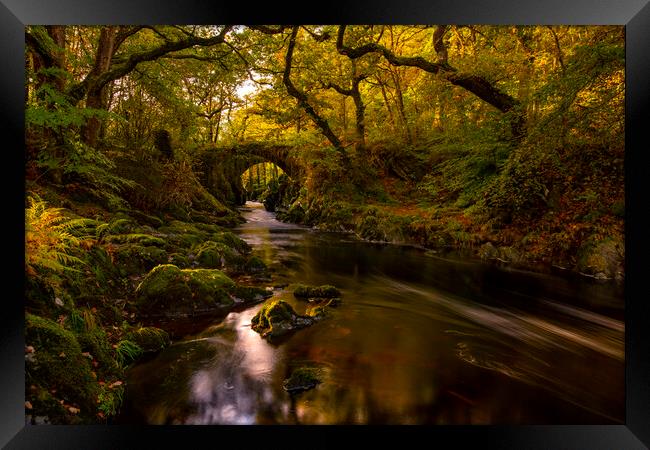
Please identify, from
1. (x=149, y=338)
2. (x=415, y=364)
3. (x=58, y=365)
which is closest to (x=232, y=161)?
(x=149, y=338)

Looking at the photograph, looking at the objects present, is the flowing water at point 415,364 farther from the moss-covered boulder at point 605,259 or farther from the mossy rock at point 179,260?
the mossy rock at point 179,260

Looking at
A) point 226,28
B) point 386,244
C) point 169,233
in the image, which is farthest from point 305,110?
point 169,233

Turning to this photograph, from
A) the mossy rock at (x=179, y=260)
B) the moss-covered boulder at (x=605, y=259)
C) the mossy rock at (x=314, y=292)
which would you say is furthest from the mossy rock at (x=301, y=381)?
the moss-covered boulder at (x=605, y=259)

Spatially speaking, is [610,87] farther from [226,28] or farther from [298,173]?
[298,173]

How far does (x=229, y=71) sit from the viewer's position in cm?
862

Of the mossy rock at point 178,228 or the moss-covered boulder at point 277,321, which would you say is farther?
the mossy rock at point 178,228

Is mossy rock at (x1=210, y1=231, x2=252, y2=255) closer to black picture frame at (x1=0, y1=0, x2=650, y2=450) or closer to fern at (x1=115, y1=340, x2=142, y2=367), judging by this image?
fern at (x1=115, y1=340, x2=142, y2=367)

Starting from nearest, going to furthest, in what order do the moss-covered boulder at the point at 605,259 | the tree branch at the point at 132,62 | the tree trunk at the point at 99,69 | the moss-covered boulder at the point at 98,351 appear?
the moss-covered boulder at the point at 98,351 < the tree branch at the point at 132,62 < the tree trunk at the point at 99,69 < the moss-covered boulder at the point at 605,259

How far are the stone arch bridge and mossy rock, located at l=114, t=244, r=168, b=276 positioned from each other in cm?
1228

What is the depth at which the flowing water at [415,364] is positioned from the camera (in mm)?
3010

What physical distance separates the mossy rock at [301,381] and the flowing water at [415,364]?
0.09 m
